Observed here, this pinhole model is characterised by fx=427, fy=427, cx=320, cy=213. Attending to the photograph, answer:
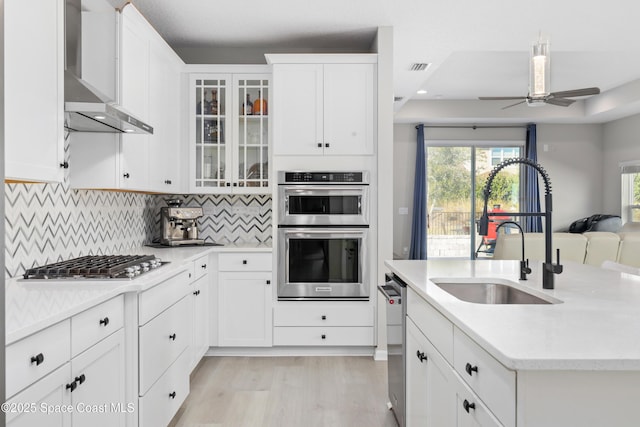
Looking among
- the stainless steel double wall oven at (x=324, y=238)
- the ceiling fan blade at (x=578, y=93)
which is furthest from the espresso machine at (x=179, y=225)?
the ceiling fan blade at (x=578, y=93)

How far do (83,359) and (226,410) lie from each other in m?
1.32

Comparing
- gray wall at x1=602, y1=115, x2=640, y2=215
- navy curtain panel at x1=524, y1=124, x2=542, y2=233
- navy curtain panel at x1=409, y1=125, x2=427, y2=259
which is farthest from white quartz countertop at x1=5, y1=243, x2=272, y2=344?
gray wall at x1=602, y1=115, x2=640, y2=215

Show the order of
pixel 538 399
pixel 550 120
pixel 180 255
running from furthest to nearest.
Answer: pixel 550 120 < pixel 180 255 < pixel 538 399

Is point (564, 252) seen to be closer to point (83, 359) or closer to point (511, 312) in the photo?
point (511, 312)

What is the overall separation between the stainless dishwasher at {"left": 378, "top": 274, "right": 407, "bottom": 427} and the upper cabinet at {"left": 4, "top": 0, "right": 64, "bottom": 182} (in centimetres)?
168

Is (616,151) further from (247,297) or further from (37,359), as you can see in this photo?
(37,359)

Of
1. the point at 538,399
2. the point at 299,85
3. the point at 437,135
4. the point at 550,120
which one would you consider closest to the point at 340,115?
the point at 299,85

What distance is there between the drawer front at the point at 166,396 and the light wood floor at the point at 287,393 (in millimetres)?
152

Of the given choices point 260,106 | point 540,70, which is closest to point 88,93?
point 260,106

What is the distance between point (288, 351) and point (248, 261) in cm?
84

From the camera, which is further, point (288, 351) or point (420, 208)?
point (420, 208)

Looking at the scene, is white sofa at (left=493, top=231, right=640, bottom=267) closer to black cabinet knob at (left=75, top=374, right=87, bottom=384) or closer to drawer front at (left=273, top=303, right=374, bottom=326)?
drawer front at (left=273, top=303, right=374, bottom=326)

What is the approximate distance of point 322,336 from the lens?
355 cm

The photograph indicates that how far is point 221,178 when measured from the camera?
379cm
